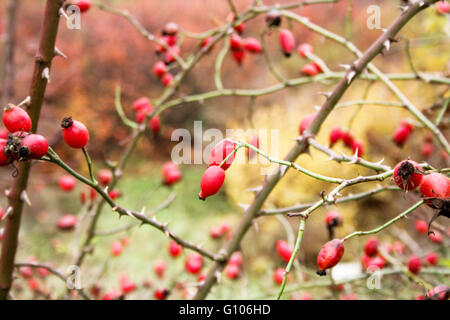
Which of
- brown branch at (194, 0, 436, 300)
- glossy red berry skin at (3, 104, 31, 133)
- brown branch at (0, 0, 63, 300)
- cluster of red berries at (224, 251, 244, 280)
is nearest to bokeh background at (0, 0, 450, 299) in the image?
cluster of red berries at (224, 251, 244, 280)

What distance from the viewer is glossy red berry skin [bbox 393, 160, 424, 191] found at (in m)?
0.65

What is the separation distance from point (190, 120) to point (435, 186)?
7399 millimetres

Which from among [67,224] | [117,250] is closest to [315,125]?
[67,224]

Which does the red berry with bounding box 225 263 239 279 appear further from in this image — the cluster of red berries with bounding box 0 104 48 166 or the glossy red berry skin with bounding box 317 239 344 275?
the cluster of red berries with bounding box 0 104 48 166

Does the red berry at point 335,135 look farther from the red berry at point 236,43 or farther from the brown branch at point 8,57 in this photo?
the brown branch at point 8,57

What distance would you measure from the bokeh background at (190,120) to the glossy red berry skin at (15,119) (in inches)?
116

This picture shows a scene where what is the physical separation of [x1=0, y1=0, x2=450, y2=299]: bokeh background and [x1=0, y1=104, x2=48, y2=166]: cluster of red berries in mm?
2948

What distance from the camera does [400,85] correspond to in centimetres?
483

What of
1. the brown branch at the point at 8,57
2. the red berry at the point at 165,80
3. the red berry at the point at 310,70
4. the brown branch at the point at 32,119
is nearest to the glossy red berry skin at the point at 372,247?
the red berry at the point at 310,70

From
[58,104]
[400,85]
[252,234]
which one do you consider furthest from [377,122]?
[58,104]

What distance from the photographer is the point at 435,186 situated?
0.64m

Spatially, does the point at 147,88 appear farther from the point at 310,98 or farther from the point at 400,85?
the point at 400,85

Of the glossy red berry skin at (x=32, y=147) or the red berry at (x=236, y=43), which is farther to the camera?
the red berry at (x=236, y=43)

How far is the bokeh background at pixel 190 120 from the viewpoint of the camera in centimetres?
434
